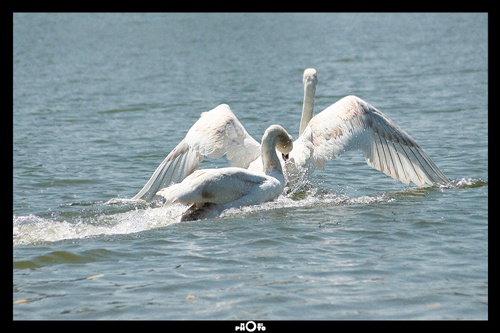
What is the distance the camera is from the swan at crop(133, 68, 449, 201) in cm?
1073

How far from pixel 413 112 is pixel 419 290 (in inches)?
431

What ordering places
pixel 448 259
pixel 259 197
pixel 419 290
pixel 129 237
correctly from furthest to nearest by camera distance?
pixel 259 197, pixel 129 237, pixel 448 259, pixel 419 290

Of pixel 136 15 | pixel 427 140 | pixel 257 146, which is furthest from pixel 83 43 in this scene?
pixel 257 146

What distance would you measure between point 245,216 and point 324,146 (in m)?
1.47

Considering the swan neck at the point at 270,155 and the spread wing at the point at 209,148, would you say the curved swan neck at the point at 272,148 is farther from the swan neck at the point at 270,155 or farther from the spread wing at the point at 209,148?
the spread wing at the point at 209,148

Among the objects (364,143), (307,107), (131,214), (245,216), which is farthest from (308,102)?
(131,214)

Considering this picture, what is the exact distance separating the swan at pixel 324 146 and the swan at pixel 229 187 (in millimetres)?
428

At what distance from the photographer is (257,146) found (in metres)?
11.2

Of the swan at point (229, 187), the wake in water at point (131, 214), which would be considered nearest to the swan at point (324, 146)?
the wake in water at point (131, 214)

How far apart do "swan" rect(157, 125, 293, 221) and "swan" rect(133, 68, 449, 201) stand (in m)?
0.43

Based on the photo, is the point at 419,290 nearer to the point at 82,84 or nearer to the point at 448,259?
the point at 448,259

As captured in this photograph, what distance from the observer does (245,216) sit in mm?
9820

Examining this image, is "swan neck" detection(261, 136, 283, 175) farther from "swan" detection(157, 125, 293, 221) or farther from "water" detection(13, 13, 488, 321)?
"water" detection(13, 13, 488, 321)

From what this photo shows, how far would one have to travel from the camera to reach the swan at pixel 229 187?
9453mm
